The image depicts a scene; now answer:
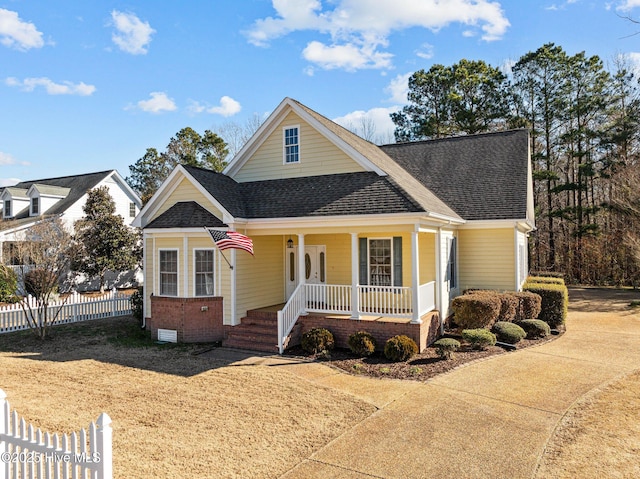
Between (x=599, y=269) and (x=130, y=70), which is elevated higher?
(x=130, y=70)

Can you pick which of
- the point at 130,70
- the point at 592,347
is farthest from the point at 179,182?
the point at 592,347

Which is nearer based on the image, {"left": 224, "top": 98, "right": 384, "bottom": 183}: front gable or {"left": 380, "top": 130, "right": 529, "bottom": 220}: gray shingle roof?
{"left": 224, "top": 98, "right": 384, "bottom": 183}: front gable

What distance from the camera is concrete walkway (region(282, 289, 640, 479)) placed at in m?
5.69

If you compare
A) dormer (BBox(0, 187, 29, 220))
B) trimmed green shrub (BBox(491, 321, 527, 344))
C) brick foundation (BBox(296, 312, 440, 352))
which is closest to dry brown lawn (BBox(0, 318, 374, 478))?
brick foundation (BBox(296, 312, 440, 352))

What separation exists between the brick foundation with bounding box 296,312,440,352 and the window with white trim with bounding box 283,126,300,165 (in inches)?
238

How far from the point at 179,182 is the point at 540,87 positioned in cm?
3001

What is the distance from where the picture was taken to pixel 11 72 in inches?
525

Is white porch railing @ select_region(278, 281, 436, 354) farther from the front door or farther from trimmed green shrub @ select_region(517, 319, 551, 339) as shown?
trimmed green shrub @ select_region(517, 319, 551, 339)

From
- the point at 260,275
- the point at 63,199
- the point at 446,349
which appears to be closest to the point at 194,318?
the point at 260,275

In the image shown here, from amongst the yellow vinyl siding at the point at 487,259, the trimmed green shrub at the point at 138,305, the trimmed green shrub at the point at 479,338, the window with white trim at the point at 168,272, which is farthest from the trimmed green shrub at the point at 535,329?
the trimmed green shrub at the point at 138,305

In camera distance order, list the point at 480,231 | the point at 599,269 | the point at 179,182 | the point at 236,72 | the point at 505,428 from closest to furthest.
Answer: the point at 505,428 < the point at 179,182 < the point at 480,231 < the point at 236,72 < the point at 599,269

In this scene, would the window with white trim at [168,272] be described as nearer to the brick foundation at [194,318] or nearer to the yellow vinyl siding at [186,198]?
the brick foundation at [194,318]

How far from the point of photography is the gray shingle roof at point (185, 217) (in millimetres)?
13492

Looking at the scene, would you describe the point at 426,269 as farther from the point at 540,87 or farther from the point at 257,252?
the point at 540,87
